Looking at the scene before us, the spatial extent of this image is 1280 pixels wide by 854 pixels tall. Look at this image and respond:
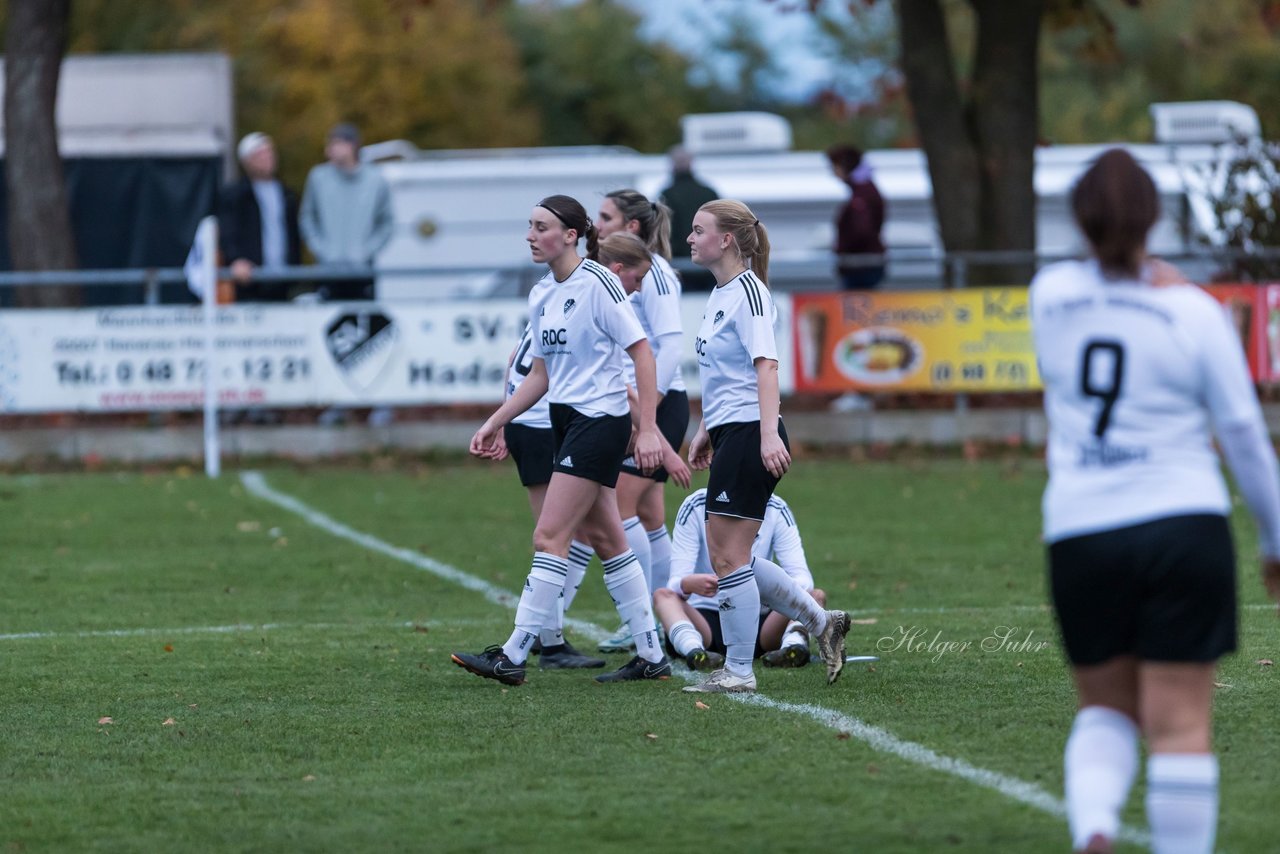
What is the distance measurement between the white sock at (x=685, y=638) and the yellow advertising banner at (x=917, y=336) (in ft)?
29.8

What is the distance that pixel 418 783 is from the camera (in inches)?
218

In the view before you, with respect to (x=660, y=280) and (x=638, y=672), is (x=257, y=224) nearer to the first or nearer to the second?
(x=660, y=280)

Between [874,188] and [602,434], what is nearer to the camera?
[602,434]

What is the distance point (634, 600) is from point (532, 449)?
2.86ft

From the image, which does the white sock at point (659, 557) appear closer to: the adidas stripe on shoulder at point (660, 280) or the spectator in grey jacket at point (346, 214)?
the adidas stripe on shoulder at point (660, 280)

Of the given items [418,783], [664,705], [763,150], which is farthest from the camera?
[763,150]

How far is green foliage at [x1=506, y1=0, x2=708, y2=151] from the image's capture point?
148 feet

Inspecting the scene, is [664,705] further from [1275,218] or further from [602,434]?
[1275,218]

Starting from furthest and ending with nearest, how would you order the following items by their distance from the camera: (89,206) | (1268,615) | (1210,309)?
(89,206) → (1268,615) → (1210,309)

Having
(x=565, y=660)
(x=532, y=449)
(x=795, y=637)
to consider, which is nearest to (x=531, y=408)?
(x=532, y=449)

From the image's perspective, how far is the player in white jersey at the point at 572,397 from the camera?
7117mm

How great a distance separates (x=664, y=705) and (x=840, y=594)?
10.3 ft

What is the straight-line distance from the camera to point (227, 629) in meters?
8.76

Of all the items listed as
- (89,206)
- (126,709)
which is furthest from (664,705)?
(89,206)
